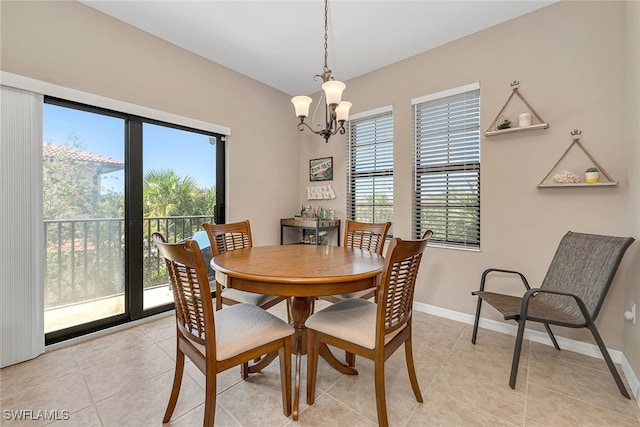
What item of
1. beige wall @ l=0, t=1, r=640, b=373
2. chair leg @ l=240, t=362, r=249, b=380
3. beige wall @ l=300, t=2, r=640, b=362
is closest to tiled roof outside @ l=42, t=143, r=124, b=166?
beige wall @ l=0, t=1, r=640, b=373

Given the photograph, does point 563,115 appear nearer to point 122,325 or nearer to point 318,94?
point 318,94

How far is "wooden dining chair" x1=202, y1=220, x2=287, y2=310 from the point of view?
6.38ft

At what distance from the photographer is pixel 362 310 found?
166 cm

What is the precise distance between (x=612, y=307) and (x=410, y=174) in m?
1.94

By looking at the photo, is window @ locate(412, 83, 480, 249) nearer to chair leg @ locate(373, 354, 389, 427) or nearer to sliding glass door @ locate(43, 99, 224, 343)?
chair leg @ locate(373, 354, 389, 427)

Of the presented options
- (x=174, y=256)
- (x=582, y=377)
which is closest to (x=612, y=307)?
(x=582, y=377)

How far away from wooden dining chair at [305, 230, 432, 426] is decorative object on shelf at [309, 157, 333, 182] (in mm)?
2415

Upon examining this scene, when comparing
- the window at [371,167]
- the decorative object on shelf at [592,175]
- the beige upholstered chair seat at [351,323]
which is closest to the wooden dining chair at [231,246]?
the beige upholstered chair seat at [351,323]

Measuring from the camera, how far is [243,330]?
1402 mm

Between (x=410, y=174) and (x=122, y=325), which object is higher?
(x=410, y=174)

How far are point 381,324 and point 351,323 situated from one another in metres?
0.22

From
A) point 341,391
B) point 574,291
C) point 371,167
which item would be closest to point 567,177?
point 574,291

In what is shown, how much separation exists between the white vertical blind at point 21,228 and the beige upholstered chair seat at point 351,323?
2145 mm

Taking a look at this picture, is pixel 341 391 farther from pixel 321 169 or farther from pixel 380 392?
pixel 321 169
